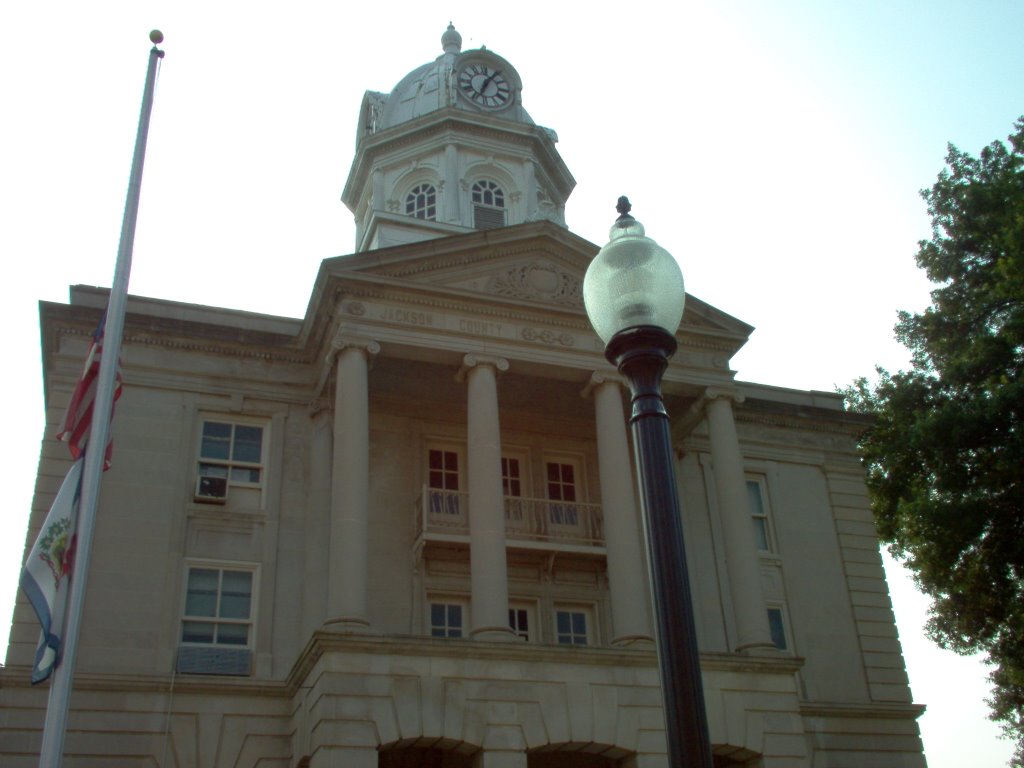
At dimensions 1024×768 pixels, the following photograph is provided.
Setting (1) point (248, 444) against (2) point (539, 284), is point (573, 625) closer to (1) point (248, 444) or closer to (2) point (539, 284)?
(2) point (539, 284)

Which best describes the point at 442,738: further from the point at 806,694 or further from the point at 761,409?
the point at 761,409

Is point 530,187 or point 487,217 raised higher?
point 530,187

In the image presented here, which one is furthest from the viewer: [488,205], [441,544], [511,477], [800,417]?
[488,205]

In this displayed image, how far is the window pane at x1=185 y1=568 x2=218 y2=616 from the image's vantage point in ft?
68.4

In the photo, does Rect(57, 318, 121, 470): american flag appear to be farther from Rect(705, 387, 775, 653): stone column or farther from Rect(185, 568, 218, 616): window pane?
Rect(705, 387, 775, 653): stone column

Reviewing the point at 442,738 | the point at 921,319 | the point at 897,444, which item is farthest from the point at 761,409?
the point at 442,738

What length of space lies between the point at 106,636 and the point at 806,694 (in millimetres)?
15482

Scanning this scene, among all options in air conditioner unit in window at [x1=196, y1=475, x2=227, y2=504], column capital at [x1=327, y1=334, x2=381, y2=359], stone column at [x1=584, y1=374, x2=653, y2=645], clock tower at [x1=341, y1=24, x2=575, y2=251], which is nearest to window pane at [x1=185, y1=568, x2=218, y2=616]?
air conditioner unit in window at [x1=196, y1=475, x2=227, y2=504]

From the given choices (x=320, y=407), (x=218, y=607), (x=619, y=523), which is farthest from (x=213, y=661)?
(x=619, y=523)

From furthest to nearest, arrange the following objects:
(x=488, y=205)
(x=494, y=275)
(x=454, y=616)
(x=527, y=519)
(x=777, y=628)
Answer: (x=488, y=205), (x=777, y=628), (x=494, y=275), (x=527, y=519), (x=454, y=616)

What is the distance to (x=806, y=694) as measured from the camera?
965 inches

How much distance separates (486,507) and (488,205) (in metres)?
14.5

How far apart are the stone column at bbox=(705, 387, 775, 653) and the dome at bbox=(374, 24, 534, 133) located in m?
14.3

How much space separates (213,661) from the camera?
20.2 metres
